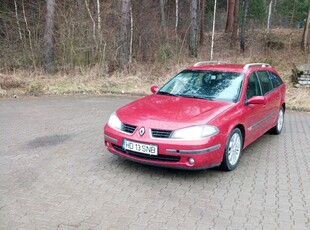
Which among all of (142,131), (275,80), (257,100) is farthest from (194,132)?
(275,80)

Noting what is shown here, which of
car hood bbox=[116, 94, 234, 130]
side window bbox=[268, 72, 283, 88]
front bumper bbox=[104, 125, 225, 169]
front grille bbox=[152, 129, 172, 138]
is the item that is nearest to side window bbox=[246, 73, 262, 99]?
car hood bbox=[116, 94, 234, 130]

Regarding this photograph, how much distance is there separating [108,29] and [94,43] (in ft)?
3.25

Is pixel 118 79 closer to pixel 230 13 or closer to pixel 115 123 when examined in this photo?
pixel 115 123

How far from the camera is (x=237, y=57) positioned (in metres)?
16.2

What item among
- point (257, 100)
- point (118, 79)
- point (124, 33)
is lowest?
point (118, 79)

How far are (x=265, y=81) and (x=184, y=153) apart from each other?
9.25 ft

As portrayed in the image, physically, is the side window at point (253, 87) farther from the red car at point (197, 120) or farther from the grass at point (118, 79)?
the grass at point (118, 79)

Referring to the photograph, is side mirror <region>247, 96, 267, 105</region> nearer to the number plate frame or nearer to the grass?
the number plate frame

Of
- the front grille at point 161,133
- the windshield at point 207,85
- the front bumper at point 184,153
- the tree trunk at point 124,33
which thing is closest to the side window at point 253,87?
the windshield at point 207,85

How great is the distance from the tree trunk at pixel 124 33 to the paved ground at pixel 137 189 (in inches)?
310

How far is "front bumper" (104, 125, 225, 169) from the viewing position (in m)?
3.95

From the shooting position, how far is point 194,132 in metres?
4.02

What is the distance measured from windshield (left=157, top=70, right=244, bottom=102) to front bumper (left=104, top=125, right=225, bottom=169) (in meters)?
1.07

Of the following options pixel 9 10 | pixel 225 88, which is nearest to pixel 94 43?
pixel 9 10
